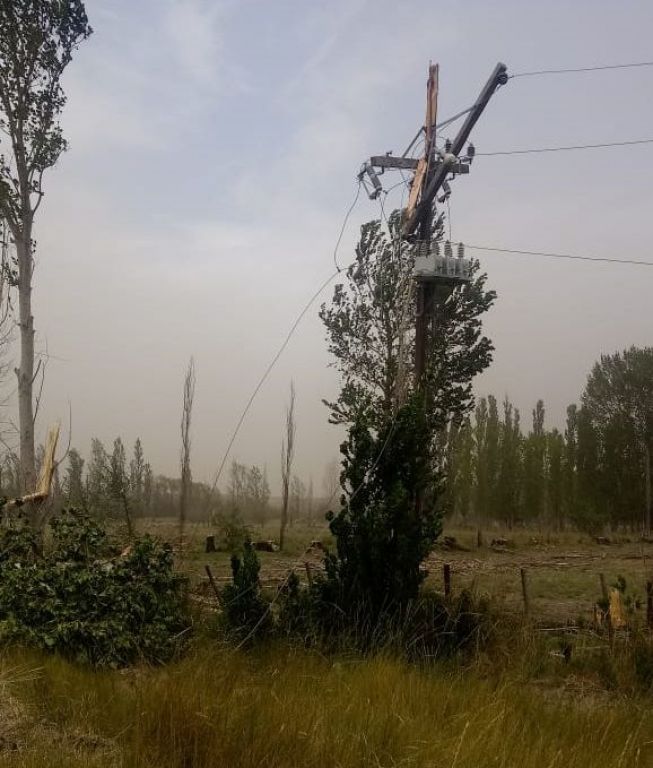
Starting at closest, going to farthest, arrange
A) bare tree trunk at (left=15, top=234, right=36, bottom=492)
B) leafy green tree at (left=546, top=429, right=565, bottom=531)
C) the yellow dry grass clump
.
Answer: the yellow dry grass clump, bare tree trunk at (left=15, top=234, right=36, bottom=492), leafy green tree at (left=546, top=429, right=565, bottom=531)

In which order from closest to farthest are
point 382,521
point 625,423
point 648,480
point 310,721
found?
point 310,721 < point 382,521 < point 648,480 < point 625,423

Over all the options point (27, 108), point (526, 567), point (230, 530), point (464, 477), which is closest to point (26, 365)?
point (27, 108)

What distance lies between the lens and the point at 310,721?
378 cm

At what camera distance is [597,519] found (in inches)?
1259

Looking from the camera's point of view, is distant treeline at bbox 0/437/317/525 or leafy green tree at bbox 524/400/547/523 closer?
distant treeline at bbox 0/437/317/525

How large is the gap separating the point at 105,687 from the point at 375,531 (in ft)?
9.39

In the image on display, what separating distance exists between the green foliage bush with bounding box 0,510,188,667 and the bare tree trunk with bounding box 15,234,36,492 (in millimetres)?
4067

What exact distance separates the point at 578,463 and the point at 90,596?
35.7 metres

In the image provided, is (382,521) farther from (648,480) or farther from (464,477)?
(648,480)

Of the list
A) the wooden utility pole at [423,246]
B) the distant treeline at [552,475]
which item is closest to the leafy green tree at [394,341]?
the wooden utility pole at [423,246]

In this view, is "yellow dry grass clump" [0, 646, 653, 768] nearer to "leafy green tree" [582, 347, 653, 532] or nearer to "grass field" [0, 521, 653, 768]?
"grass field" [0, 521, 653, 768]

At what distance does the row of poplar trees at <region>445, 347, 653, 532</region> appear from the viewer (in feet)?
119

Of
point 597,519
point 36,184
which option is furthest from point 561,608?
point 597,519

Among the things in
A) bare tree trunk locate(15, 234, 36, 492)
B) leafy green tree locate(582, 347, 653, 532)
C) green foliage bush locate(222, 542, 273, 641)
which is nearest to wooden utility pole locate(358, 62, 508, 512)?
green foliage bush locate(222, 542, 273, 641)
